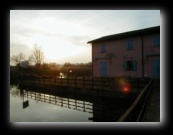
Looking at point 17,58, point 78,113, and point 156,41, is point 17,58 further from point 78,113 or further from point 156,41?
point 78,113

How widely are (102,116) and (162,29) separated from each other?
4977 millimetres

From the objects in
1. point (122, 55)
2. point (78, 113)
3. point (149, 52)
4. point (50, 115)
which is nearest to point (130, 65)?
point (122, 55)

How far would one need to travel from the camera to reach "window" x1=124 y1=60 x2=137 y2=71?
15.3 meters

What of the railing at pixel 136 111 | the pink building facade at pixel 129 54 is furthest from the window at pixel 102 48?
the railing at pixel 136 111

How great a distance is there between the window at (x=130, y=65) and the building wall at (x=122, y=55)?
25 cm

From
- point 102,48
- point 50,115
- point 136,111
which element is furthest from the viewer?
point 102,48

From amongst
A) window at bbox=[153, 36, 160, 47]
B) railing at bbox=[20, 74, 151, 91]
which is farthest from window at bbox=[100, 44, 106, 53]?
window at bbox=[153, 36, 160, 47]

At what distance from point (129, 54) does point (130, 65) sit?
935 millimetres

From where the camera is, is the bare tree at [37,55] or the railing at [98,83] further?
the bare tree at [37,55]

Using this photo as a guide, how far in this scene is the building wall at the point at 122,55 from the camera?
1446cm

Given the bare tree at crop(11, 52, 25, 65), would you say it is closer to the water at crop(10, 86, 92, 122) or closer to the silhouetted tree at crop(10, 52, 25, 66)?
the silhouetted tree at crop(10, 52, 25, 66)

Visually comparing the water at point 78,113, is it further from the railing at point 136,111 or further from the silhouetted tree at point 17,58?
the silhouetted tree at point 17,58

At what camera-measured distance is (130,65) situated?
1566 cm
